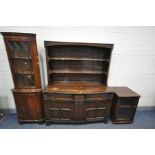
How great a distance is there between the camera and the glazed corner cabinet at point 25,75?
1.98 m

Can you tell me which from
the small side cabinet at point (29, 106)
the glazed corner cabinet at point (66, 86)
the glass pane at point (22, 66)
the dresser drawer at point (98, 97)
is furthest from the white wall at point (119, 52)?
the dresser drawer at point (98, 97)

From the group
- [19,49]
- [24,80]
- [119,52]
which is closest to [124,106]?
[119,52]

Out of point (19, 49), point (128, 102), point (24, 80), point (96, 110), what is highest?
point (19, 49)

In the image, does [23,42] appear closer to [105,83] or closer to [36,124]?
[36,124]

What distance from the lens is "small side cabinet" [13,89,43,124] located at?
7.19 ft

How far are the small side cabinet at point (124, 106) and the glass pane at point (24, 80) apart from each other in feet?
5.74

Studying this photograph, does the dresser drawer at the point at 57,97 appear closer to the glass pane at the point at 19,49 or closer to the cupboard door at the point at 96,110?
the cupboard door at the point at 96,110

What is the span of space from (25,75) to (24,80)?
0.10m

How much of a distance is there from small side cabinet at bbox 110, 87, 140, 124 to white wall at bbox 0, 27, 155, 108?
1.55 feet

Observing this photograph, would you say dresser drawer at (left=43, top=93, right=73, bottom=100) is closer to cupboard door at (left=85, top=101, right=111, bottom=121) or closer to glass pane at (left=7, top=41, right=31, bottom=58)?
cupboard door at (left=85, top=101, right=111, bottom=121)

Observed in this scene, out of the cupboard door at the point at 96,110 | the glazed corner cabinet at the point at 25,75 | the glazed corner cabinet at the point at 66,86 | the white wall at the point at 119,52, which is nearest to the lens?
the glazed corner cabinet at the point at 25,75

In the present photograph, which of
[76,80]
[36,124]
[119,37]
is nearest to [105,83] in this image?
[76,80]

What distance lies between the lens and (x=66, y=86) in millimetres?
2389

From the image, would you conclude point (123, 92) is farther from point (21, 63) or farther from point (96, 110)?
point (21, 63)
